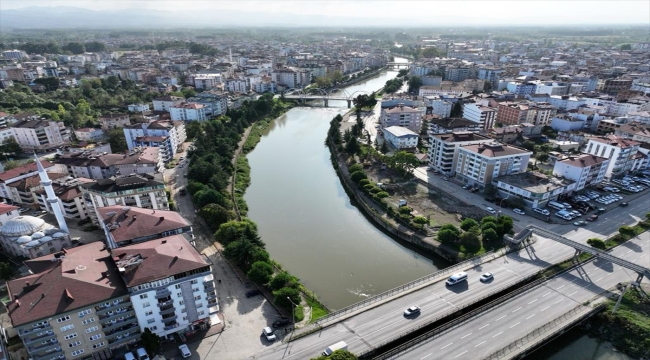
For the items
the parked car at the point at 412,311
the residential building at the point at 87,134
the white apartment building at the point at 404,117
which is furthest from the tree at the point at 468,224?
the residential building at the point at 87,134

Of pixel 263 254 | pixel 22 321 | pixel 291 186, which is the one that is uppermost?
pixel 22 321

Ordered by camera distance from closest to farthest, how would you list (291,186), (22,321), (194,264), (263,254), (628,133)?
(22,321)
(194,264)
(263,254)
(291,186)
(628,133)

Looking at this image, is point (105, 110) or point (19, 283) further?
point (105, 110)

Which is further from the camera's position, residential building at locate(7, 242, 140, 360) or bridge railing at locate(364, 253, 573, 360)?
bridge railing at locate(364, 253, 573, 360)

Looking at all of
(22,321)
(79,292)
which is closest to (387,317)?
(79,292)

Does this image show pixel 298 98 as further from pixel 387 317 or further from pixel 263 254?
pixel 387 317

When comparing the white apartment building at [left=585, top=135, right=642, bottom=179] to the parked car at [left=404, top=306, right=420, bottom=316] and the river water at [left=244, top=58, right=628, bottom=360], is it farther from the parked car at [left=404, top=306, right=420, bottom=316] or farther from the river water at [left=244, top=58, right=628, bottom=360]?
the parked car at [left=404, top=306, right=420, bottom=316]

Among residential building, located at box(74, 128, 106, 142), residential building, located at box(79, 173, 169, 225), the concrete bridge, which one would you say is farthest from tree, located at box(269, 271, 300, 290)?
the concrete bridge
